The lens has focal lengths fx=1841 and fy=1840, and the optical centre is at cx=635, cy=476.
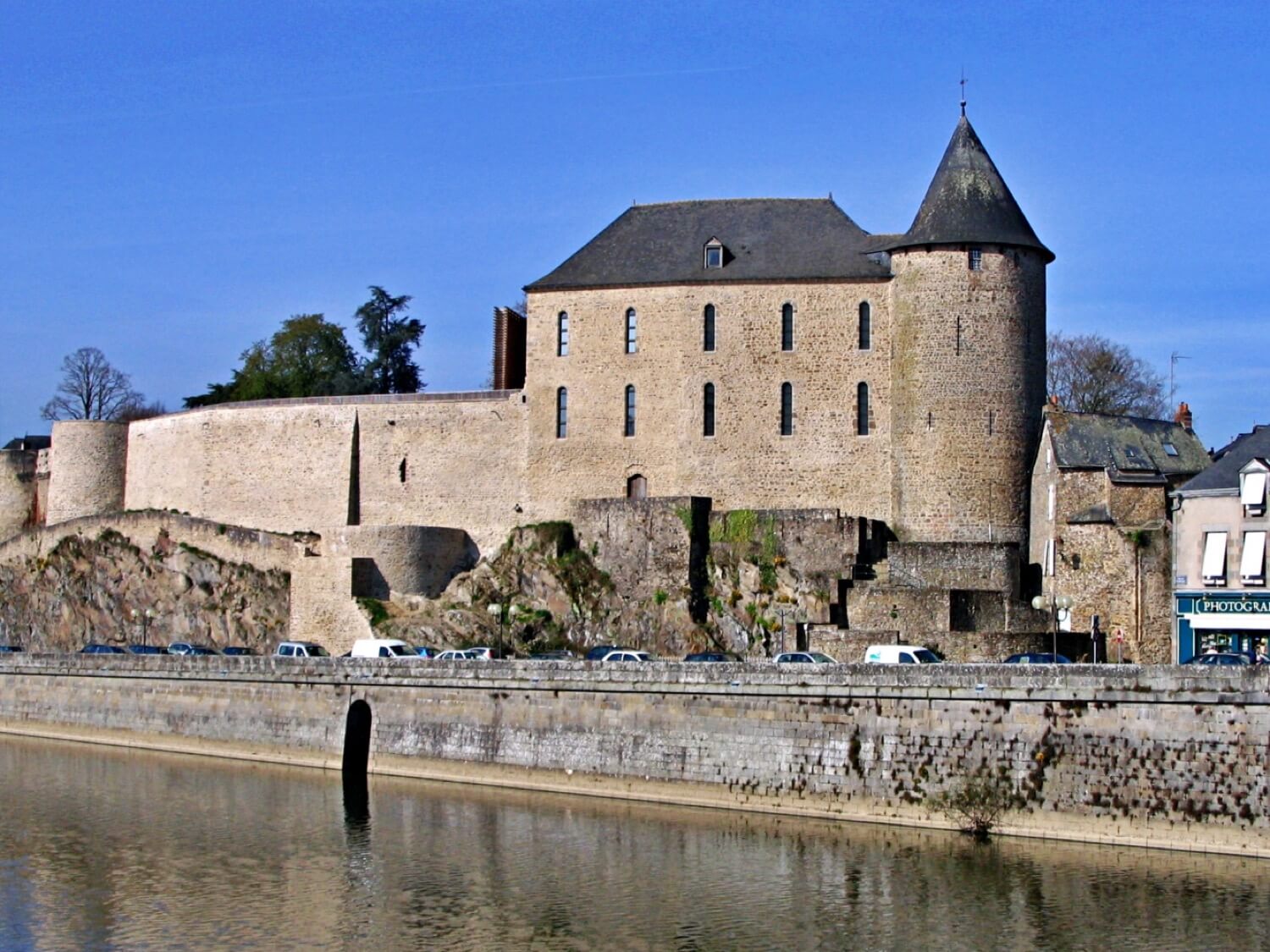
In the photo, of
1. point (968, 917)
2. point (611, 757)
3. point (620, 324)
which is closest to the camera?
point (968, 917)

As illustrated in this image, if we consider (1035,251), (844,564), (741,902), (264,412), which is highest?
(1035,251)

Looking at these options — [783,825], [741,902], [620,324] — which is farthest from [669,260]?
[741,902]

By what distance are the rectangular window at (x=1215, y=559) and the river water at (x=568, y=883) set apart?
11.3 meters

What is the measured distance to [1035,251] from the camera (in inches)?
1754

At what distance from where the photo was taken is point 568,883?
2734cm

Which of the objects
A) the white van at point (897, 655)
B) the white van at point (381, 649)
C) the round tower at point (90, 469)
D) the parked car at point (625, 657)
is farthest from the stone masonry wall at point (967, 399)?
the round tower at point (90, 469)

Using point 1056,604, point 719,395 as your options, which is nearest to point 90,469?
point 719,395

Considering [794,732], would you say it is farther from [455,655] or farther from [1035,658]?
[455,655]

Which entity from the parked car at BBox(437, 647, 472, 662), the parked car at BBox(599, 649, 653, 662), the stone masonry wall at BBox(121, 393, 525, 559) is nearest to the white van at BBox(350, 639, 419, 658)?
the parked car at BBox(437, 647, 472, 662)

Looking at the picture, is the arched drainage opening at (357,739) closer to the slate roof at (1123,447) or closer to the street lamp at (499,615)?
the street lamp at (499,615)

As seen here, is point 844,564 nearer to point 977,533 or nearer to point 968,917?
point 977,533

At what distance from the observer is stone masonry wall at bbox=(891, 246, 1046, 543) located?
4366cm

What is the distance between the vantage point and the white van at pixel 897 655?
112 ft

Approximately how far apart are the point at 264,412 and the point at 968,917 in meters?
33.0
